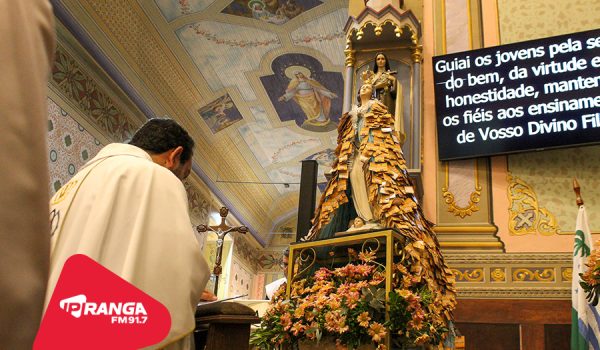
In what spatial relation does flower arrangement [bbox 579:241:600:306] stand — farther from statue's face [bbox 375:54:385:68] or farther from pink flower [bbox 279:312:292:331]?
statue's face [bbox 375:54:385:68]

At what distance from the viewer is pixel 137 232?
1.71 m

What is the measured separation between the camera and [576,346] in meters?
3.71

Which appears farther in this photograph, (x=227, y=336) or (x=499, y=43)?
(x=499, y=43)

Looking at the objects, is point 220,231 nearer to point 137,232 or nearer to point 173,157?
point 173,157

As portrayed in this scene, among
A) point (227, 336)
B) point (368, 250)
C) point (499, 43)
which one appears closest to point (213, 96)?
point (499, 43)

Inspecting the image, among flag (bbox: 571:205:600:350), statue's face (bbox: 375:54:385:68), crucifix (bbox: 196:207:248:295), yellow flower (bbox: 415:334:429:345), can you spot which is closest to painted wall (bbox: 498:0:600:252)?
flag (bbox: 571:205:600:350)

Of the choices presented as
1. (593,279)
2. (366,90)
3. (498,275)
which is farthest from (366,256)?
(498,275)

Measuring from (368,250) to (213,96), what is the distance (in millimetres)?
9129

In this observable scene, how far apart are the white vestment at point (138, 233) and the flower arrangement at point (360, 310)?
125cm

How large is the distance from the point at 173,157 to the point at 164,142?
2.8 inches

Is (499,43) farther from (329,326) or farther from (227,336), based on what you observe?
(227,336)

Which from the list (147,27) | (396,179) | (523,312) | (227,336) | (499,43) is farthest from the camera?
(147,27)

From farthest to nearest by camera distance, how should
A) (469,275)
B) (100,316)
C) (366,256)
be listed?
(469,275) < (366,256) < (100,316)

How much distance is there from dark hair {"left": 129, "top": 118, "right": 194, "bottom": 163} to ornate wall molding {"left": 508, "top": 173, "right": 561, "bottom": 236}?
3.36 metres
